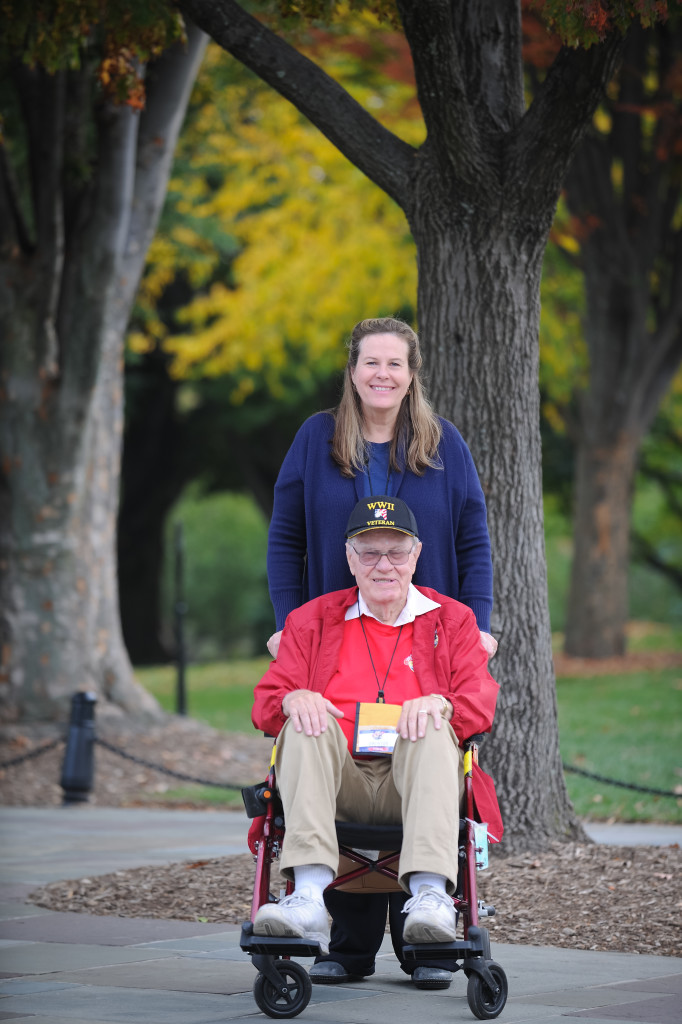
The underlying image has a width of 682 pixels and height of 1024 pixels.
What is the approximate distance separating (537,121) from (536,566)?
2028mm

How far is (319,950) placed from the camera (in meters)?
3.89

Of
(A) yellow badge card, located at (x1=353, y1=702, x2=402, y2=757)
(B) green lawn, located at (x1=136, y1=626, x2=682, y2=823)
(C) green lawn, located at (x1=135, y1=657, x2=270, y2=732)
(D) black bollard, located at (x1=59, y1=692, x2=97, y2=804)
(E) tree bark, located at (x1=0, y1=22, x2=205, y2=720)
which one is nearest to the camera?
(A) yellow badge card, located at (x1=353, y1=702, x2=402, y2=757)

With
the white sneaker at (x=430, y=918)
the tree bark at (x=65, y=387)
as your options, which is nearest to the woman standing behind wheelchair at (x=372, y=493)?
the white sneaker at (x=430, y=918)

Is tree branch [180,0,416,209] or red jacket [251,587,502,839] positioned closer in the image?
red jacket [251,587,502,839]

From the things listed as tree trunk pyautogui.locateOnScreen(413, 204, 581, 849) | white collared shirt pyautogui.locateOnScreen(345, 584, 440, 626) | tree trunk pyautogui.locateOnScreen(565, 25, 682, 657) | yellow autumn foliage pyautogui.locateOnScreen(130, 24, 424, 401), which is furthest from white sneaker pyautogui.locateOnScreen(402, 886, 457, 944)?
yellow autumn foliage pyautogui.locateOnScreen(130, 24, 424, 401)

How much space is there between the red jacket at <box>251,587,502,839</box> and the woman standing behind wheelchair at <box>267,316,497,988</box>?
0.81 ft

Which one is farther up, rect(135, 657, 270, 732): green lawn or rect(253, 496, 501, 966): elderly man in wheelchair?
rect(253, 496, 501, 966): elderly man in wheelchair

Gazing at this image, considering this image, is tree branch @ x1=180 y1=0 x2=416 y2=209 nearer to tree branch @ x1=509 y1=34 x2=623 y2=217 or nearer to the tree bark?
tree branch @ x1=509 y1=34 x2=623 y2=217

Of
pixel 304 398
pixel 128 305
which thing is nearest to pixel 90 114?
pixel 128 305

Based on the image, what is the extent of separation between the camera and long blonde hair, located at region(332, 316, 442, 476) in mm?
4621

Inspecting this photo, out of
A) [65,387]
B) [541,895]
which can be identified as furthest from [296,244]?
[541,895]

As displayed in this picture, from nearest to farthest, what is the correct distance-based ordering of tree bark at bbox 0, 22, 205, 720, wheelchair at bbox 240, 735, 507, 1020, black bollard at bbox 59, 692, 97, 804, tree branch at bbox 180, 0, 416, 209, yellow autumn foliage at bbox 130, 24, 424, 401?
1. wheelchair at bbox 240, 735, 507, 1020
2. tree branch at bbox 180, 0, 416, 209
3. black bollard at bbox 59, 692, 97, 804
4. tree bark at bbox 0, 22, 205, 720
5. yellow autumn foliage at bbox 130, 24, 424, 401

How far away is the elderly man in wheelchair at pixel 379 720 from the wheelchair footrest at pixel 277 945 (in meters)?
0.03

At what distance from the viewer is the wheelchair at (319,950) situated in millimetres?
3916
